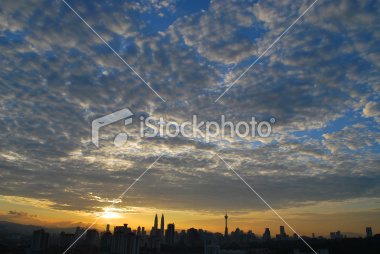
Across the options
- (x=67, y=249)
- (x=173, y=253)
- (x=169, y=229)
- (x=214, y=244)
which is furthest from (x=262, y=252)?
(x=67, y=249)

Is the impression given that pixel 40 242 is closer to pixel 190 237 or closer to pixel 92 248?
pixel 92 248

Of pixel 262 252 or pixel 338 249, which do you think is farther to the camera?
pixel 262 252

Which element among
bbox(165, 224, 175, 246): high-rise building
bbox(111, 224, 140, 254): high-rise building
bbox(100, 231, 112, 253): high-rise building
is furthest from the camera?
bbox(165, 224, 175, 246): high-rise building

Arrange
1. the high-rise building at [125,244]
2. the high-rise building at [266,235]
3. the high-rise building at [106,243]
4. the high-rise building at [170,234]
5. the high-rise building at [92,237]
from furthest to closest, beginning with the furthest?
the high-rise building at [266,235]
the high-rise building at [170,234]
the high-rise building at [92,237]
the high-rise building at [106,243]
the high-rise building at [125,244]

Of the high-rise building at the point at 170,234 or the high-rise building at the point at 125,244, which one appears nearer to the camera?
the high-rise building at the point at 125,244

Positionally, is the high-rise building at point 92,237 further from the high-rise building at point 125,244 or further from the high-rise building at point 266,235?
the high-rise building at point 266,235

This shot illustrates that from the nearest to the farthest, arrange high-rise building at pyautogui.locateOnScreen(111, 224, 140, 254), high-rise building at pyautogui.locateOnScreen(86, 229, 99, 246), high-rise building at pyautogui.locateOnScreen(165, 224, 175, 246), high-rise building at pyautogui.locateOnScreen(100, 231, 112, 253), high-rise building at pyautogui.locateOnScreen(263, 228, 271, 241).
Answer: high-rise building at pyautogui.locateOnScreen(111, 224, 140, 254) < high-rise building at pyautogui.locateOnScreen(100, 231, 112, 253) < high-rise building at pyautogui.locateOnScreen(86, 229, 99, 246) < high-rise building at pyautogui.locateOnScreen(165, 224, 175, 246) < high-rise building at pyautogui.locateOnScreen(263, 228, 271, 241)

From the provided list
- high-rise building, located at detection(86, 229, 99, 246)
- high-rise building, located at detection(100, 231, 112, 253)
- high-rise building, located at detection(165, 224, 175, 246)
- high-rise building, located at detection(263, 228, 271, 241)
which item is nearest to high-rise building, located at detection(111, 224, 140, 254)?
high-rise building, located at detection(100, 231, 112, 253)

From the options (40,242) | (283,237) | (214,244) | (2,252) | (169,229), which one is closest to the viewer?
(2,252)

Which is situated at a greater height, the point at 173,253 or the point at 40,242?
the point at 40,242

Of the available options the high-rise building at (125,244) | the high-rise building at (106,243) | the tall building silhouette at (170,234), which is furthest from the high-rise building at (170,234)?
the high-rise building at (125,244)

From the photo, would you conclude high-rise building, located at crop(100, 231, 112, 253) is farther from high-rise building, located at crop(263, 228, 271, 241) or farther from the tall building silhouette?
high-rise building, located at crop(263, 228, 271, 241)
